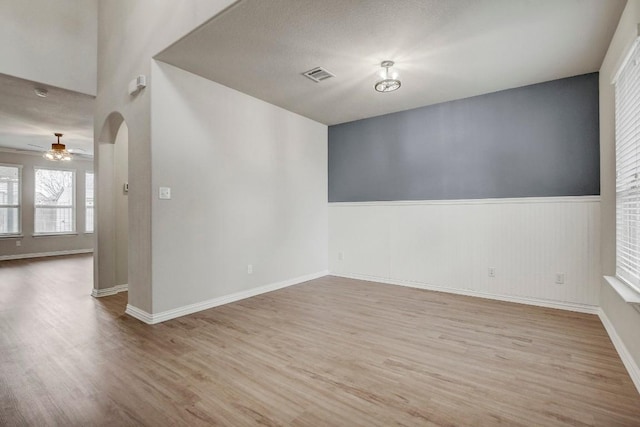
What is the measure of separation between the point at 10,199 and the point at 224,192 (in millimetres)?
7125

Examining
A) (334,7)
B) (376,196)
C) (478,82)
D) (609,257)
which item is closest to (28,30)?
(334,7)

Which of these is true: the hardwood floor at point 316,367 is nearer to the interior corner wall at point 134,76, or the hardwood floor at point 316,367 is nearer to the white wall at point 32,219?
the interior corner wall at point 134,76

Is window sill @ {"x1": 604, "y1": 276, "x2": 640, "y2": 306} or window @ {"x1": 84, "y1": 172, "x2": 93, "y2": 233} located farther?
window @ {"x1": 84, "y1": 172, "x2": 93, "y2": 233}

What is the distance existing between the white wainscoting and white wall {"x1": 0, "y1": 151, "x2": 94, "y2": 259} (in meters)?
7.42

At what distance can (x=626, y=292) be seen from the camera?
6.88 ft

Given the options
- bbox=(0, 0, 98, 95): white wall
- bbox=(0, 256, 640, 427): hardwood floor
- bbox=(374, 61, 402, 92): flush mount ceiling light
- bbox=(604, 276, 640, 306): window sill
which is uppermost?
bbox=(0, 0, 98, 95): white wall

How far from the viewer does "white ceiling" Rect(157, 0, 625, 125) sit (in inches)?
90.1

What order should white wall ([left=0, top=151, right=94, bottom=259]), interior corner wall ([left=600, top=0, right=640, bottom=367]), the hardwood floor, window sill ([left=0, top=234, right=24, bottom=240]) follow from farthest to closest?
white wall ([left=0, top=151, right=94, bottom=259]) → window sill ([left=0, top=234, right=24, bottom=240]) → interior corner wall ([left=600, top=0, right=640, bottom=367]) → the hardwood floor

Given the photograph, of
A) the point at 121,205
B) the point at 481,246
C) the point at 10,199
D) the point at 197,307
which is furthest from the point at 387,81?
the point at 10,199

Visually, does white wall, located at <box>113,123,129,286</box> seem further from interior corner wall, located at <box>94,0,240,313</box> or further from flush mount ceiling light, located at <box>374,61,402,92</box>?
flush mount ceiling light, located at <box>374,61,402,92</box>

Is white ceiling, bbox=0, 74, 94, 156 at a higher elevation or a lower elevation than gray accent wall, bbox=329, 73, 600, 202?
higher

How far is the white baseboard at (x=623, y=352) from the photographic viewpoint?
1937 millimetres

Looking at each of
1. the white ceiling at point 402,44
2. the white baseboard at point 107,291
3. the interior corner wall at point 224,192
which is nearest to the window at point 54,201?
the white baseboard at point 107,291

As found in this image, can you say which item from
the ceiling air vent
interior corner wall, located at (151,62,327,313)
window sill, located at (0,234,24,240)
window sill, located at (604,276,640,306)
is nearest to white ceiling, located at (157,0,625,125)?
the ceiling air vent
